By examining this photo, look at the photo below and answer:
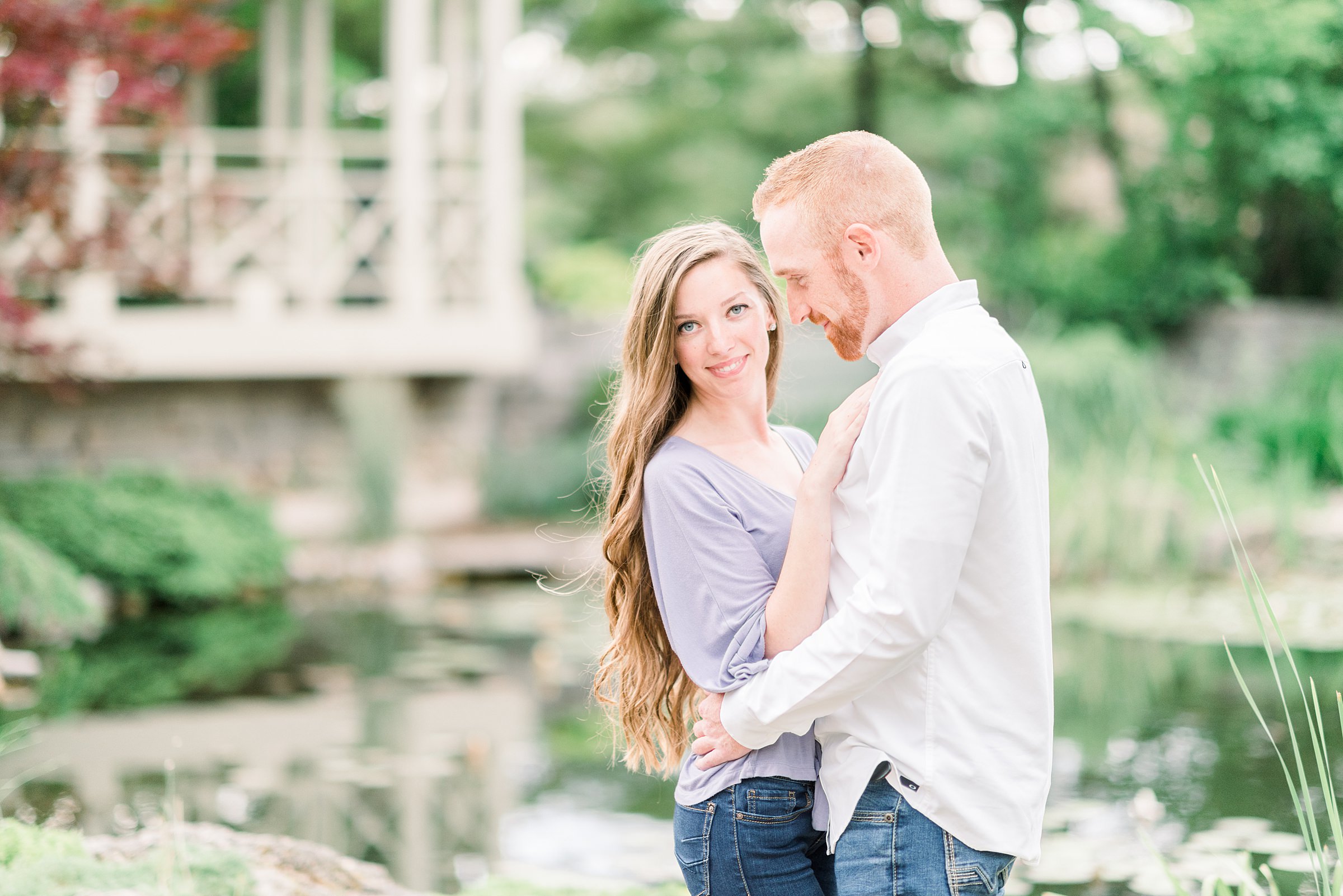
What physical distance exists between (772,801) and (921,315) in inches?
Result: 31.8

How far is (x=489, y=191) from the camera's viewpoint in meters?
11.8

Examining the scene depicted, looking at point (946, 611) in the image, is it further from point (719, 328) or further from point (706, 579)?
point (719, 328)

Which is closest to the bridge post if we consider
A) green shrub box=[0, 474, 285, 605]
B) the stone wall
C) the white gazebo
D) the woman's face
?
the white gazebo

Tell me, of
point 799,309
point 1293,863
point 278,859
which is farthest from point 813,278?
point 1293,863

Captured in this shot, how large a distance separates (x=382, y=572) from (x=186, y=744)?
12.4 feet

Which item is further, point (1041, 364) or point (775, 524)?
point (1041, 364)

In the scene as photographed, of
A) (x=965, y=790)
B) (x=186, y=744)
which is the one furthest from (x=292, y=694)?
(x=965, y=790)

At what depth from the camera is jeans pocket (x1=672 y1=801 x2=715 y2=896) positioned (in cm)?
212

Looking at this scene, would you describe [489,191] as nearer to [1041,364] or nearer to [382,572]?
[382,572]

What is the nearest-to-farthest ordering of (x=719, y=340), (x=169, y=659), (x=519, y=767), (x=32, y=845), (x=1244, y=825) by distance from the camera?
(x=719, y=340), (x=32, y=845), (x=1244, y=825), (x=519, y=767), (x=169, y=659)

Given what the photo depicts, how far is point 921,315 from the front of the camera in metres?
1.92

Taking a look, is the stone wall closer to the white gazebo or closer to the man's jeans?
the white gazebo

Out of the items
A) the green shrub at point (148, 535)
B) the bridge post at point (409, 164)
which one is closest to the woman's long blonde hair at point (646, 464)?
the green shrub at point (148, 535)

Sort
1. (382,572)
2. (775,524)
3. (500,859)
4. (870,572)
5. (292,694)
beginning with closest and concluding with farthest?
1. (870,572)
2. (775,524)
3. (500,859)
4. (292,694)
5. (382,572)
